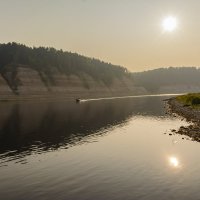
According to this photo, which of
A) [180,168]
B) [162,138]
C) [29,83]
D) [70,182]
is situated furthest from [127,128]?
[29,83]

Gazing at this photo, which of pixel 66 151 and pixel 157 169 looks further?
pixel 66 151

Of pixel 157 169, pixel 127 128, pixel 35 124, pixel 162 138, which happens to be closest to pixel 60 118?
pixel 35 124

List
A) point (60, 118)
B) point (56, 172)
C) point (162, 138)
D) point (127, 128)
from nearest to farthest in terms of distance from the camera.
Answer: point (56, 172)
point (162, 138)
point (127, 128)
point (60, 118)

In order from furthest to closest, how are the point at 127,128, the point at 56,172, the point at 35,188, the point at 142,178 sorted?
the point at 127,128 < the point at 56,172 < the point at 142,178 < the point at 35,188

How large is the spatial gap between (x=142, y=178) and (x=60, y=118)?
5652cm

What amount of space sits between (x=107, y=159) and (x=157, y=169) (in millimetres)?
6737

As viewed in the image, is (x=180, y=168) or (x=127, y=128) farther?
(x=127, y=128)

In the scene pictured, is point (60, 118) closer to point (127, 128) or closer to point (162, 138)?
point (127, 128)

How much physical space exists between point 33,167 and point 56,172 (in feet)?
11.3

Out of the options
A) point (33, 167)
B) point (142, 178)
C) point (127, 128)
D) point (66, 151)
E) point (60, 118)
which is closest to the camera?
point (142, 178)

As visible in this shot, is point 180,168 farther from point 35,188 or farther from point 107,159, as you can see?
point 35,188

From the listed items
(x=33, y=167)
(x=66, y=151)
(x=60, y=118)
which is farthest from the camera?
(x=60, y=118)

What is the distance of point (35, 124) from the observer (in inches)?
2896

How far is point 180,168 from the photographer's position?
3472cm
